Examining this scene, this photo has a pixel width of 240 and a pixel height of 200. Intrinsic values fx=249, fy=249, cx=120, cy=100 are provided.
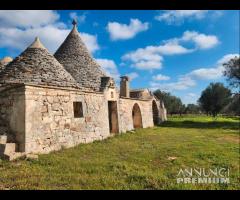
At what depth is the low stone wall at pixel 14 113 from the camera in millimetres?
7434

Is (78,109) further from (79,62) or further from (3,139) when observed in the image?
(3,139)

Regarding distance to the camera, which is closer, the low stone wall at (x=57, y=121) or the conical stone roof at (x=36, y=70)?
the low stone wall at (x=57, y=121)

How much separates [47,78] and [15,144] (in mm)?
3231

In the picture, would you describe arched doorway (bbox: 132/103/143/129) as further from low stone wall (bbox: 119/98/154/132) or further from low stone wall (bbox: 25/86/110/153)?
low stone wall (bbox: 25/86/110/153)

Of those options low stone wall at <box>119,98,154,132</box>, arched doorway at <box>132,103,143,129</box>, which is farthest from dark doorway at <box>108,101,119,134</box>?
arched doorway at <box>132,103,143,129</box>

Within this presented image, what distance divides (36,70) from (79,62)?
4.18 m

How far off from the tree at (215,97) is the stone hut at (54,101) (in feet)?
113

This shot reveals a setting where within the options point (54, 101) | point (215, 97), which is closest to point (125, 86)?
point (54, 101)

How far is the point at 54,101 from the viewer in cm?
884

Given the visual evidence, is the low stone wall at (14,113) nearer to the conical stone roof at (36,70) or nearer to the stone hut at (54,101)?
the stone hut at (54,101)

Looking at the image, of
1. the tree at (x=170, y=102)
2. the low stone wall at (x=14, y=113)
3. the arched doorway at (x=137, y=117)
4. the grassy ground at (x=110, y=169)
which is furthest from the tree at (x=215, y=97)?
the low stone wall at (x=14, y=113)

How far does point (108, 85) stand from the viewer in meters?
13.2

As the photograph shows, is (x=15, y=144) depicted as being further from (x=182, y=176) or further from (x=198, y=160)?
(x=198, y=160)
